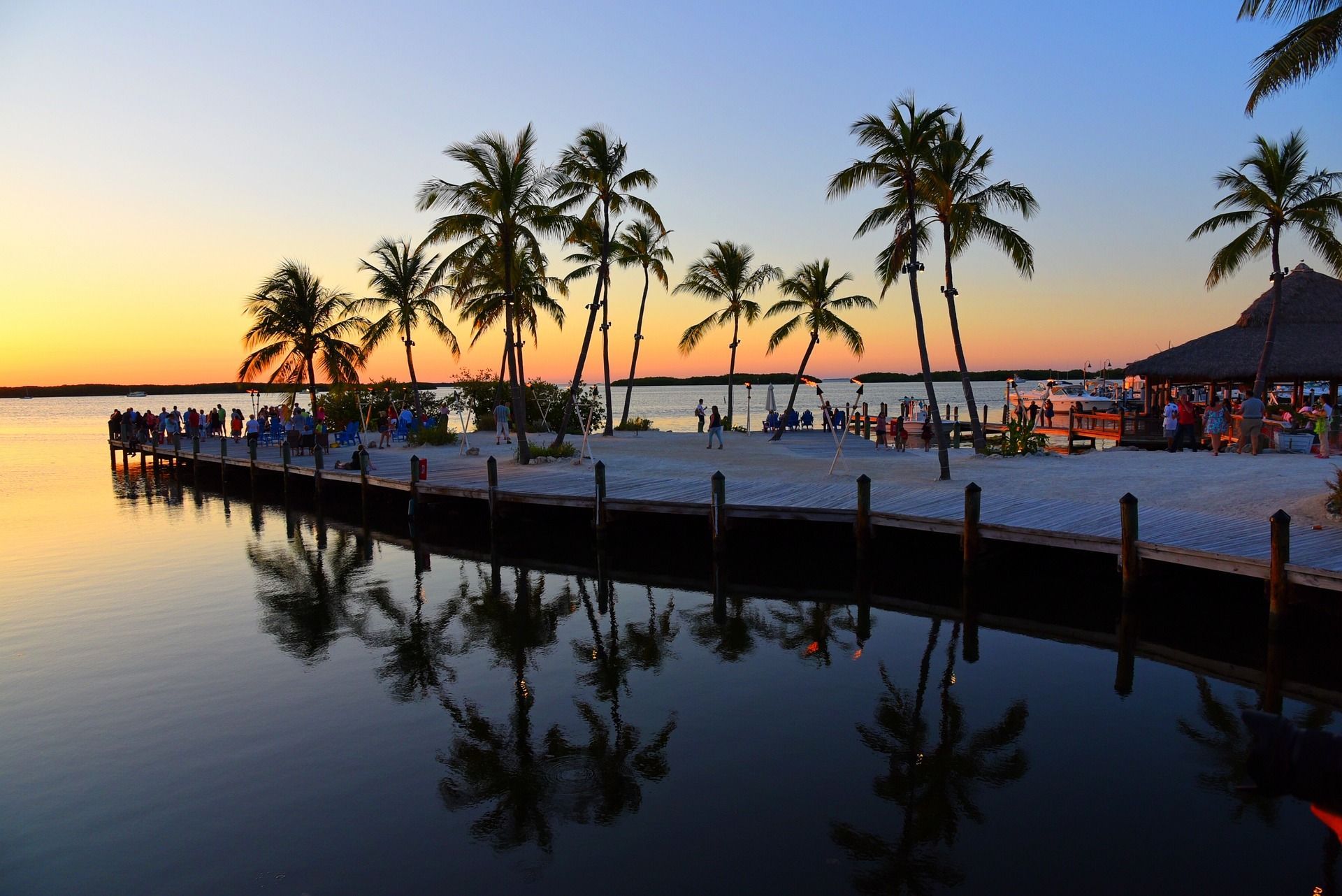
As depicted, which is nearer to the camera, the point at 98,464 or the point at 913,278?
the point at 913,278

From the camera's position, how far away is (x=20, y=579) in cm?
1844

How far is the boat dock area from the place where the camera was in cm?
1269

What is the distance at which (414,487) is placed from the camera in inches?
891

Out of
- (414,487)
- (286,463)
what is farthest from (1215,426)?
(286,463)

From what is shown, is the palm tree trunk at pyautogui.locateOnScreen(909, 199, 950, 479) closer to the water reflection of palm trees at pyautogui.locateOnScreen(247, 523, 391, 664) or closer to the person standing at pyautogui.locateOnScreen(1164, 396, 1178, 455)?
the person standing at pyautogui.locateOnScreen(1164, 396, 1178, 455)

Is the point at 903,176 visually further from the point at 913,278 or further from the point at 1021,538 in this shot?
the point at 1021,538

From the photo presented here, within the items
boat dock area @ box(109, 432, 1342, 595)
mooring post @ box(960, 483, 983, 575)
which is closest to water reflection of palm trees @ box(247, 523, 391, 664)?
boat dock area @ box(109, 432, 1342, 595)

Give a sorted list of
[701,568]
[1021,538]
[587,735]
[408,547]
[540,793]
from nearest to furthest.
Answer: [540,793] < [587,735] < [1021,538] < [701,568] < [408,547]

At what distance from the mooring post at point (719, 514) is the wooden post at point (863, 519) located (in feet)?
8.89

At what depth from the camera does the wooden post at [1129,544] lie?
12.6m

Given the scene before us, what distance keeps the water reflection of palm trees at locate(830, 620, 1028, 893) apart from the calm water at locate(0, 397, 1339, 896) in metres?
0.03

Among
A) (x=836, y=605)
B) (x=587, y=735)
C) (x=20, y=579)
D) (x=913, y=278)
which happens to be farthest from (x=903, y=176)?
(x=20, y=579)

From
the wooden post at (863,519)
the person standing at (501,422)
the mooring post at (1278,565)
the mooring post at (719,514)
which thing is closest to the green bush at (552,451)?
the person standing at (501,422)

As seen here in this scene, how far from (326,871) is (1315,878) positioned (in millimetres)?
7576
